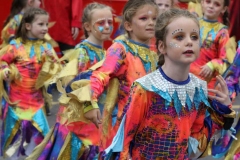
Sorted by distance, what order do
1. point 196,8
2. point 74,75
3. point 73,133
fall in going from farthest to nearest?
point 196,8 < point 73,133 < point 74,75

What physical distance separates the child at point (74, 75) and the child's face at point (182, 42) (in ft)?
4.80

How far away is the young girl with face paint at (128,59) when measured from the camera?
4.49m

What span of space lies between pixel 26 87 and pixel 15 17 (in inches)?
66.9

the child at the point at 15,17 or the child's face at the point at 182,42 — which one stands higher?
the child's face at the point at 182,42

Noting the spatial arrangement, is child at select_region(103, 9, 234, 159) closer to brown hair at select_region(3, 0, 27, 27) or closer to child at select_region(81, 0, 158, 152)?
child at select_region(81, 0, 158, 152)

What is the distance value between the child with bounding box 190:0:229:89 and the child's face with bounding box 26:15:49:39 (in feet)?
6.05

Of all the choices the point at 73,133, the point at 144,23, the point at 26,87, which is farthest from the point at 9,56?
the point at 144,23

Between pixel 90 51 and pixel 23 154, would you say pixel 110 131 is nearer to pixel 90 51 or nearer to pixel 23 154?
pixel 90 51

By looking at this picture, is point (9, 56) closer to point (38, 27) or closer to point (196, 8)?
point (38, 27)

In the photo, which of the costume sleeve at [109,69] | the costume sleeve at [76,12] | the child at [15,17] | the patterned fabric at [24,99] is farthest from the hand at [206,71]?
the costume sleeve at [76,12]

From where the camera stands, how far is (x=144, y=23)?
187 inches

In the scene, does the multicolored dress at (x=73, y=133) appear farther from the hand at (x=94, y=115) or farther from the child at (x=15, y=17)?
the child at (x=15, y=17)

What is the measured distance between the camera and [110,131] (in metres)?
4.66

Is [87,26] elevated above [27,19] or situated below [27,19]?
above
